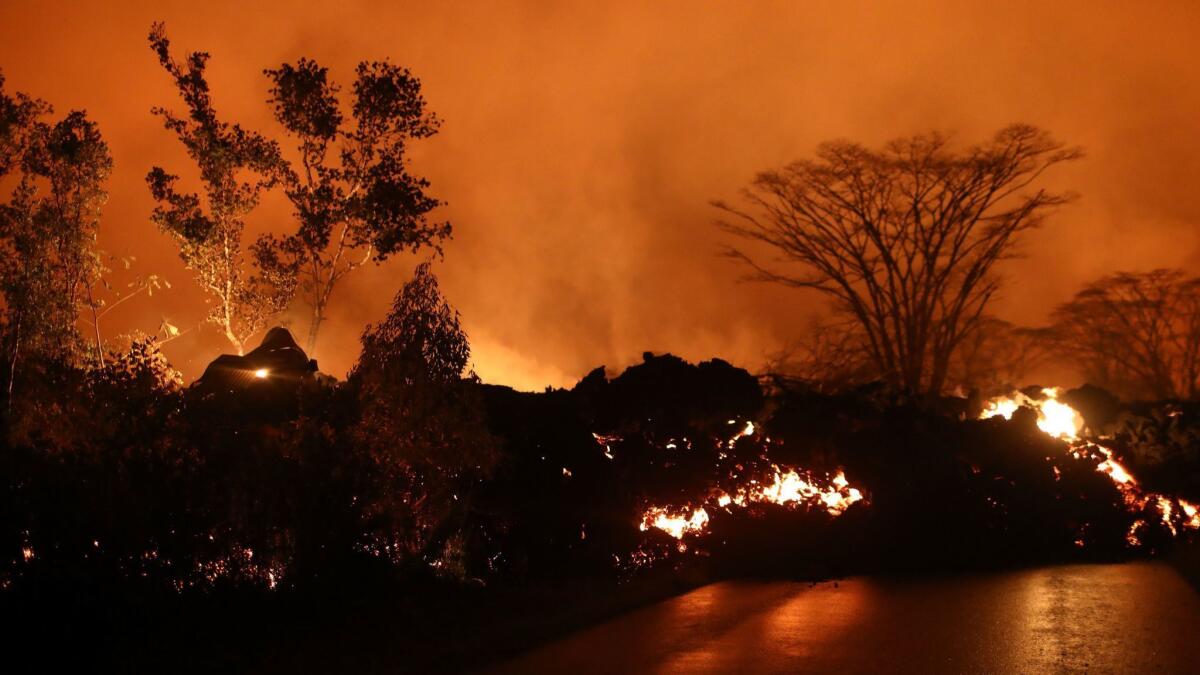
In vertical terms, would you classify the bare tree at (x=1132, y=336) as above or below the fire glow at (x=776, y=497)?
above

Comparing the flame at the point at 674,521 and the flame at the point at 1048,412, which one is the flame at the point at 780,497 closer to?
the flame at the point at 674,521

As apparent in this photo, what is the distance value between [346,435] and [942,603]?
5238mm

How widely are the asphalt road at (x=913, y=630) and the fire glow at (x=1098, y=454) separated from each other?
168cm

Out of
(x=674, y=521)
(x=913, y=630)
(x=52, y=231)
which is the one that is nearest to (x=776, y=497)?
(x=674, y=521)

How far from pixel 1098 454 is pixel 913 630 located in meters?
5.63

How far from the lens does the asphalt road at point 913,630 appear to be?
8211 millimetres

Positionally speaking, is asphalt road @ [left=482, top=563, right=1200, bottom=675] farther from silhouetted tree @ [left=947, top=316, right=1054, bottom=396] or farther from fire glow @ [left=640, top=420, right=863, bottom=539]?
silhouetted tree @ [left=947, top=316, right=1054, bottom=396]

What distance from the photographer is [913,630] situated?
9.44 meters

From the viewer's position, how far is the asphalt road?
821 centimetres

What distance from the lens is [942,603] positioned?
425 inches

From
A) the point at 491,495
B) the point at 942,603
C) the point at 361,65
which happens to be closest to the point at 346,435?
the point at 491,495

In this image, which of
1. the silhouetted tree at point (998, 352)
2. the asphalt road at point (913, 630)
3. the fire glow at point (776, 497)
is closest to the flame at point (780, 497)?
the fire glow at point (776, 497)

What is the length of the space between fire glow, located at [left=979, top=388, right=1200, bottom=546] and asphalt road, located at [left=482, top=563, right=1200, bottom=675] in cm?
168

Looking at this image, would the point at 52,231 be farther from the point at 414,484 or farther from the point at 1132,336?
the point at 1132,336
